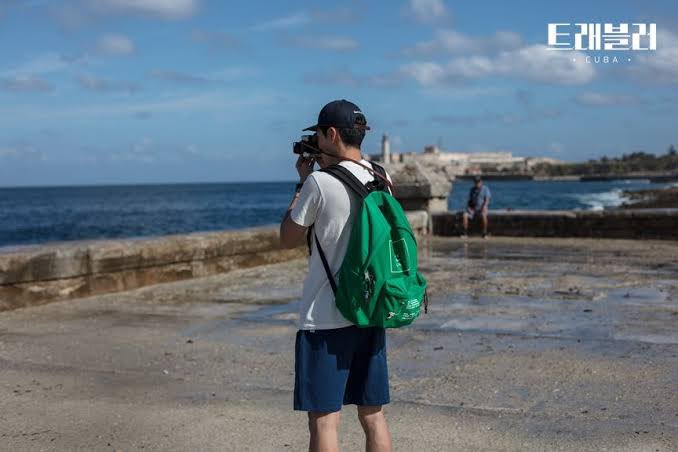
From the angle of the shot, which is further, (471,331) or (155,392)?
(471,331)

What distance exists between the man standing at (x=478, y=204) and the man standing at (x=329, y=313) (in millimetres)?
13533

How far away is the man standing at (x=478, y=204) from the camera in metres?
16.8

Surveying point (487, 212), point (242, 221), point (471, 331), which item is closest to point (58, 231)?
point (242, 221)

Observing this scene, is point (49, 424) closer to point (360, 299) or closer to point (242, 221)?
point (360, 299)

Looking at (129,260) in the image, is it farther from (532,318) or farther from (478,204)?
(478,204)

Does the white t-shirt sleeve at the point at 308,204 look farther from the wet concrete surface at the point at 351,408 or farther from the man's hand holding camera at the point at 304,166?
the wet concrete surface at the point at 351,408

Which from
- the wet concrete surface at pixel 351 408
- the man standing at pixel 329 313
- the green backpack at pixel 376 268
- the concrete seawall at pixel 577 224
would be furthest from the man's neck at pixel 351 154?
the concrete seawall at pixel 577 224

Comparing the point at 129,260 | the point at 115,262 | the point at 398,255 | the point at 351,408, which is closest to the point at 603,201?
the point at 129,260

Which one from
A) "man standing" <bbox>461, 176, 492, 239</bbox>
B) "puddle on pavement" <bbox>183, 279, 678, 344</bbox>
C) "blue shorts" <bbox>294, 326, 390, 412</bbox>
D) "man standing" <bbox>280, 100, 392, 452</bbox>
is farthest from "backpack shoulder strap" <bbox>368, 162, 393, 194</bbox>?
"man standing" <bbox>461, 176, 492, 239</bbox>

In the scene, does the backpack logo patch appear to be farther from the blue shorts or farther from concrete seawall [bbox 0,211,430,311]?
concrete seawall [bbox 0,211,430,311]

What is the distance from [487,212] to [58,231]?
4618 cm

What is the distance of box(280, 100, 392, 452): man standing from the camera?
130 inches

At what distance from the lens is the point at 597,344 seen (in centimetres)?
646

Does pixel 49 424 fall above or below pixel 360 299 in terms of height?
below
